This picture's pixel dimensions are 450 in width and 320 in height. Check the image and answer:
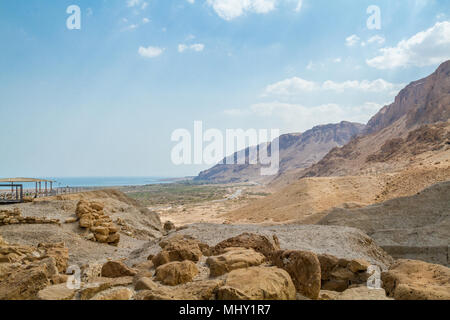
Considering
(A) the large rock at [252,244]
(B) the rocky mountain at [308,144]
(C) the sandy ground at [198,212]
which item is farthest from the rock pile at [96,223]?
(B) the rocky mountain at [308,144]

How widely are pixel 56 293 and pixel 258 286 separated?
267 centimetres

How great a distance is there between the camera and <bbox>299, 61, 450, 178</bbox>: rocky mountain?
4058cm

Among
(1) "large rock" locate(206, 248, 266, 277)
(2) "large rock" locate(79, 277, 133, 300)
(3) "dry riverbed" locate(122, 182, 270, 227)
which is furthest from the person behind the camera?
(3) "dry riverbed" locate(122, 182, 270, 227)

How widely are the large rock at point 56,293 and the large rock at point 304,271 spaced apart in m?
3.06

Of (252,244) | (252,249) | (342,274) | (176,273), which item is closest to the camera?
(176,273)

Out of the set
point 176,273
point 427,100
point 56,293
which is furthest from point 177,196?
point 56,293

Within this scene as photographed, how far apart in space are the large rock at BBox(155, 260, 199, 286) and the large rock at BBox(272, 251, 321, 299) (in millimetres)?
1439

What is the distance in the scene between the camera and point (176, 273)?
4.60 metres

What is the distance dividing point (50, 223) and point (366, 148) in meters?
64.3

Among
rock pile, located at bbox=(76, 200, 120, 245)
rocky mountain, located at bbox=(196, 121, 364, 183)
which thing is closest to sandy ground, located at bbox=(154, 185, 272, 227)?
rock pile, located at bbox=(76, 200, 120, 245)

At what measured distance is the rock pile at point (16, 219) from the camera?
1253cm

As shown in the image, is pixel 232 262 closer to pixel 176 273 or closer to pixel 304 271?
pixel 176 273

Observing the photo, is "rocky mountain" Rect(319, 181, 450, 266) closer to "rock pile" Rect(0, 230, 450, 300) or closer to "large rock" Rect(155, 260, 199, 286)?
"rock pile" Rect(0, 230, 450, 300)
